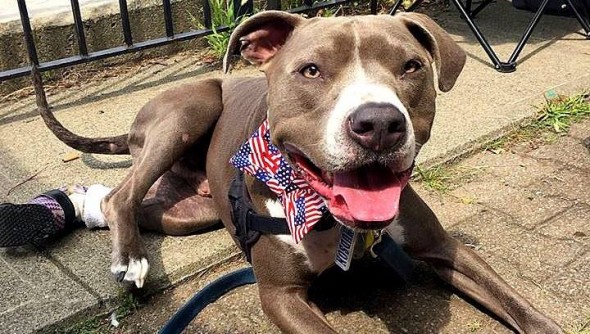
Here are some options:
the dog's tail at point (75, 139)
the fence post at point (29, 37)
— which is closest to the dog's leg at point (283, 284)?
the dog's tail at point (75, 139)

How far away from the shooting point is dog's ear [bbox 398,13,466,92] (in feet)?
9.57

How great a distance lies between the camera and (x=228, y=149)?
3.58 m

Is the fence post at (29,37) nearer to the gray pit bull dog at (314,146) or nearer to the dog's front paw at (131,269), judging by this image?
the gray pit bull dog at (314,146)

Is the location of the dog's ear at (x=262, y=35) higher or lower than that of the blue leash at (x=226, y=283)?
higher

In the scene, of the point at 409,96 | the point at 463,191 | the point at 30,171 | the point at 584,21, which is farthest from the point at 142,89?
the point at 584,21

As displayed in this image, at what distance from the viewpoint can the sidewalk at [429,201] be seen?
3.19m

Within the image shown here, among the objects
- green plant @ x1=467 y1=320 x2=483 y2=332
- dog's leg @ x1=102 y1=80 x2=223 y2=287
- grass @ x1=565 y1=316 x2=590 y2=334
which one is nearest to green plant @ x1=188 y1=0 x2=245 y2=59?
dog's leg @ x1=102 y1=80 x2=223 y2=287

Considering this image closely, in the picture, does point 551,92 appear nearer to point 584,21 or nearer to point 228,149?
point 584,21

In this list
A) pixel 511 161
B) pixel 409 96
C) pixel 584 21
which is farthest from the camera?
pixel 584 21

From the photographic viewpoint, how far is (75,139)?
13.6 ft

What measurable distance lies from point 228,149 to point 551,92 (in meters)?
2.73

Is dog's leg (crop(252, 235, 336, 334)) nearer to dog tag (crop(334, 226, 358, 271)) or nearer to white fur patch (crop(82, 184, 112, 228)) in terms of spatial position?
dog tag (crop(334, 226, 358, 271))

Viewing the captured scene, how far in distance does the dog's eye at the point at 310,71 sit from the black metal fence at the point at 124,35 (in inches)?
105

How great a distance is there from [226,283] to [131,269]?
415 millimetres
